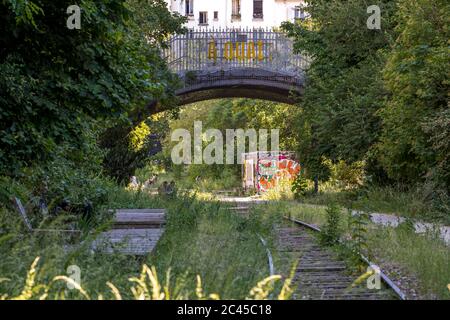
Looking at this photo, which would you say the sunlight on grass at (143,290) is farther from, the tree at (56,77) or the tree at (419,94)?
the tree at (419,94)

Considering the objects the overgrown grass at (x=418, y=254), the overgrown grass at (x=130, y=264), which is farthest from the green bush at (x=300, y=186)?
the overgrown grass at (x=130, y=264)

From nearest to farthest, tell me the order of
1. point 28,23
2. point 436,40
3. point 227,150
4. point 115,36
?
point 28,23, point 115,36, point 436,40, point 227,150

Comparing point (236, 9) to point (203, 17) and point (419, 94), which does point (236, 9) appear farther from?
point (419, 94)

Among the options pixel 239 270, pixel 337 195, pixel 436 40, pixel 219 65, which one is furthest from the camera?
pixel 219 65

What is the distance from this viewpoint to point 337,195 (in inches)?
1537

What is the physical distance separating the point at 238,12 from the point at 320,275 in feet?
244

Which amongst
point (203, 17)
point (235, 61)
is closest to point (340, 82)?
point (235, 61)

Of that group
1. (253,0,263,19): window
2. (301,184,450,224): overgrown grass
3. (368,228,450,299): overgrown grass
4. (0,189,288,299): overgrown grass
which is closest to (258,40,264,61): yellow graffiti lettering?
(301,184,450,224): overgrown grass

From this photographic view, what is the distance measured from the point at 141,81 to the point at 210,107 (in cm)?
6049

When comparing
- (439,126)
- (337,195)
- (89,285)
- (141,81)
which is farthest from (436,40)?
(89,285)

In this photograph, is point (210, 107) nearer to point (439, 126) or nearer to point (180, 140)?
point (180, 140)

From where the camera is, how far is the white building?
84.6 metres

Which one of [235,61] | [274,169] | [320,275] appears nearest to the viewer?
[320,275]

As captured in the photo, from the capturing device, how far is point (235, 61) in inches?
1656
